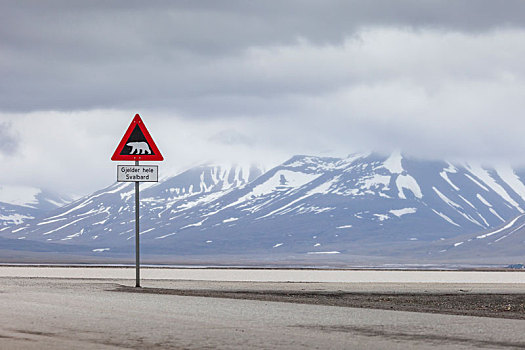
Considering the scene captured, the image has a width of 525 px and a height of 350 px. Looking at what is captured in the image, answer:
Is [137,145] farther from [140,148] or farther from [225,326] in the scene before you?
[225,326]

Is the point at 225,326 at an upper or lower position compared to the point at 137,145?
lower

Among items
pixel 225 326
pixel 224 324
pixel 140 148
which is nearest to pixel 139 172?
pixel 140 148

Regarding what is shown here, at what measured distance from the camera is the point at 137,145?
29.2 metres

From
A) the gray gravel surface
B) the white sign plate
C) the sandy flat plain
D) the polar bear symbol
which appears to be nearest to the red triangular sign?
the polar bear symbol

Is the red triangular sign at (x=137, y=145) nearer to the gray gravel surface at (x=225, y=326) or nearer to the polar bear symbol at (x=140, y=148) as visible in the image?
the polar bear symbol at (x=140, y=148)

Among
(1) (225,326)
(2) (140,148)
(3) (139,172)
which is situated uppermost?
(2) (140,148)

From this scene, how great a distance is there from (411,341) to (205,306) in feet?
22.8

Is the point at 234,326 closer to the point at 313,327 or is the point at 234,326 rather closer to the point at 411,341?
the point at 313,327

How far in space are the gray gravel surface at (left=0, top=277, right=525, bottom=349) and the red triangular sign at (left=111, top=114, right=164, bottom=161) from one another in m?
5.79

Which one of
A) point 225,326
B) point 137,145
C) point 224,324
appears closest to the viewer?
point 225,326

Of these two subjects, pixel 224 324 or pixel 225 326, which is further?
pixel 224 324

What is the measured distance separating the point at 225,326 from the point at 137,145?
12.2 metres

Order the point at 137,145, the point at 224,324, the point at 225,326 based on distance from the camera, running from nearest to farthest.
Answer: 1. the point at 225,326
2. the point at 224,324
3. the point at 137,145

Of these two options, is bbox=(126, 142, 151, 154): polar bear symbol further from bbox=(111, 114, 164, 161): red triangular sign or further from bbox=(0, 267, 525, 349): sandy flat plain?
bbox=(0, 267, 525, 349): sandy flat plain
